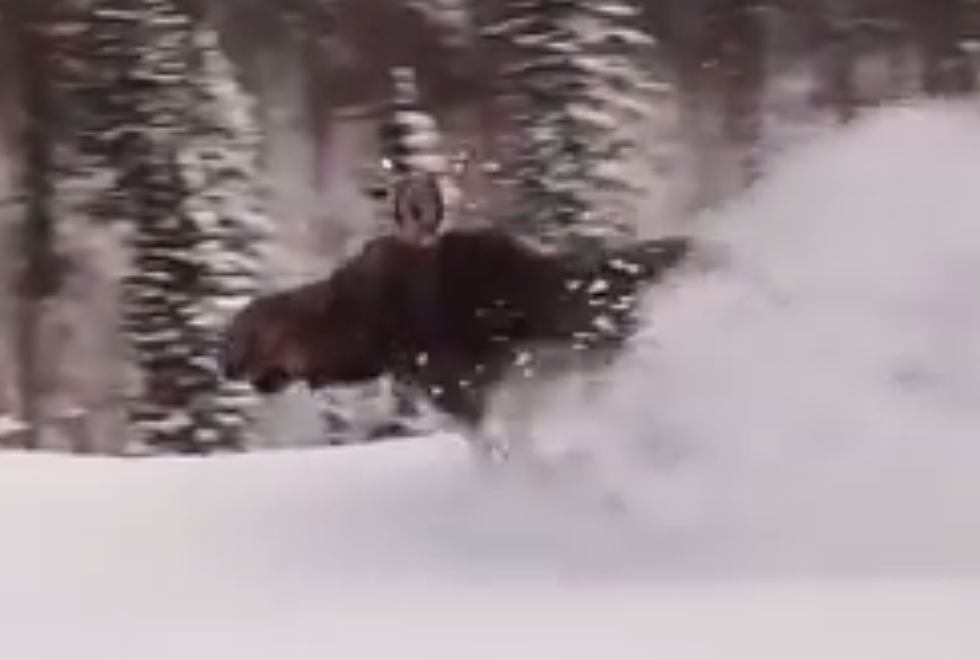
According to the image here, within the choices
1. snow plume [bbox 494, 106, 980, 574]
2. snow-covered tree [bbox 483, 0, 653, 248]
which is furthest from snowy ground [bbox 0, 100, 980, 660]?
snow-covered tree [bbox 483, 0, 653, 248]

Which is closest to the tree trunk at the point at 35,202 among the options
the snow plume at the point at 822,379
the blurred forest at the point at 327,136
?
the blurred forest at the point at 327,136

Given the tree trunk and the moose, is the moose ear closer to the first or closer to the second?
the moose

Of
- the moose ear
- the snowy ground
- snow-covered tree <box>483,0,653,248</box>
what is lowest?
the snowy ground

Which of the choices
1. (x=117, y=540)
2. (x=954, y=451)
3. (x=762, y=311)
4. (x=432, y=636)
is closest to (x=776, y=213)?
(x=762, y=311)

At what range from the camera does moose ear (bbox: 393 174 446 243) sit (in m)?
1.83

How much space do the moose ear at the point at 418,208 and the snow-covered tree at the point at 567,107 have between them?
6cm

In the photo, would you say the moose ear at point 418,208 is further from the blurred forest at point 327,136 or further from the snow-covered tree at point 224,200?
the snow-covered tree at point 224,200

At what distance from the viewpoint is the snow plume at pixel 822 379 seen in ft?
5.87

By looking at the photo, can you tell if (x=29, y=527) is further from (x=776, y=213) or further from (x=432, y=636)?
(x=776, y=213)

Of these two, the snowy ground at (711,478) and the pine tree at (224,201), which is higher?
the pine tree at (224,201)

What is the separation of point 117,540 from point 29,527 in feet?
0.27

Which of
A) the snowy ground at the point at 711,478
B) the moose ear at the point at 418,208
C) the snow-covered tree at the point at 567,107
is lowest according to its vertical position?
the snowy ground at the point at 711,478

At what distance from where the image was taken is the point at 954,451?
5.90 feet

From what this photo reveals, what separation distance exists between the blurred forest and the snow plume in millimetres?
61
